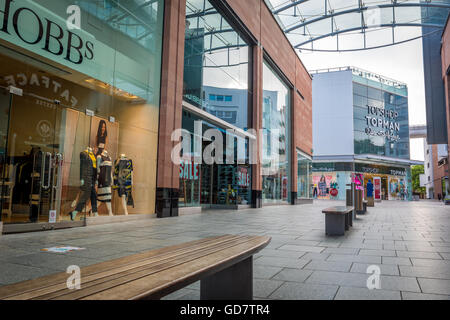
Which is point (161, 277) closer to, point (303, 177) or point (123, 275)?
point (123, 275)

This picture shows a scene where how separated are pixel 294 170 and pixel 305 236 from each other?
62.4ft

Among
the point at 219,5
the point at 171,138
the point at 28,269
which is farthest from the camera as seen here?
the point at 219,5

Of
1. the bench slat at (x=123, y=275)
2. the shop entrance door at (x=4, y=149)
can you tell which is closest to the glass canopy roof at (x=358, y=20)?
the shop entrance door at (x=4, y=149)

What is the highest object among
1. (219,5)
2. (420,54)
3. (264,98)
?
(420,54)

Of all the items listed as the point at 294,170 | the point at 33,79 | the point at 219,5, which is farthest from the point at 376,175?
the point at 33,79

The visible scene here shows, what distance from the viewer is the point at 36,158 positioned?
7.37 metres

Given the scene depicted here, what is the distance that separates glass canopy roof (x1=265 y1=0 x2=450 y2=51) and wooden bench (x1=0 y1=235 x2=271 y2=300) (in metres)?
21.0

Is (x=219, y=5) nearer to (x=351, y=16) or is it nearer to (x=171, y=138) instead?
(x=171, y=138)

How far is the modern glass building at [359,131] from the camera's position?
43.2 m

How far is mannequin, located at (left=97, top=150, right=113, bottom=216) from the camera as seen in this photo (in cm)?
839

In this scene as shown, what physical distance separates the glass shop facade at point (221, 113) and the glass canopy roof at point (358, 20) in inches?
201

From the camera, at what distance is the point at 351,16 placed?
2377cm

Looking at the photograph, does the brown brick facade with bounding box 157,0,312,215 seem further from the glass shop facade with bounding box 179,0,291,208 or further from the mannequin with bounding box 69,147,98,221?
the mannequin with bounding box 69,147,98,221

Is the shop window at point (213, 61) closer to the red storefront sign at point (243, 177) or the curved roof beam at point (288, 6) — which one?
the red storefront sign at point (243, 177)
